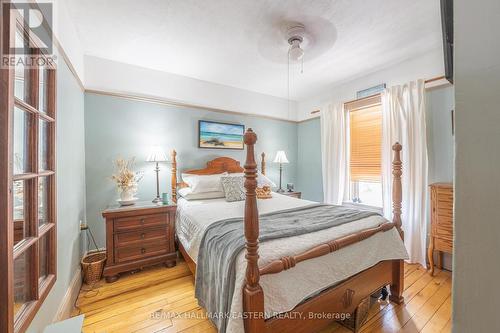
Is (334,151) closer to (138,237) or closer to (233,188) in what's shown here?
(233,188)

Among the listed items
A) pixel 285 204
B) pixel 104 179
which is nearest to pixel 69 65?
pixel 104 179

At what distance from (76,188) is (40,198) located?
876 mm

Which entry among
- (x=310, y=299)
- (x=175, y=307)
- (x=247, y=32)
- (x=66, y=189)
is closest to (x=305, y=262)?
(x=310, y=299)

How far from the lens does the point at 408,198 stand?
2627mm

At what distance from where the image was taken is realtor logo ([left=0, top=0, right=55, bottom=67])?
3.21 ft

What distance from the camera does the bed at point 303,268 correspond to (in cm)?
112

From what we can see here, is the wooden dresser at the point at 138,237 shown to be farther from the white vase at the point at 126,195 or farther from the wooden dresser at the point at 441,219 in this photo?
the wooden dresser at the point at 441,219

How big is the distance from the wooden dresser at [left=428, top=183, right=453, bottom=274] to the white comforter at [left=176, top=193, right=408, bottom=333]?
31.1 inches

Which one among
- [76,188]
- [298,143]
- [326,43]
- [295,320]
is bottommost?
[295,320]

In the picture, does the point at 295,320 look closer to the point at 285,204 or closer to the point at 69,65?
the point at 285,204

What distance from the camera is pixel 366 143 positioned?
3.18 metres

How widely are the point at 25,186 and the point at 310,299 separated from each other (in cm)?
182

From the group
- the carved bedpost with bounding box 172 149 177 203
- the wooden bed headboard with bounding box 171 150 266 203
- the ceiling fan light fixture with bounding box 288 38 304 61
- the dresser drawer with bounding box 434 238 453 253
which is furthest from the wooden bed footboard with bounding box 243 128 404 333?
the carved bedpost with bounding box 172 149 177 203

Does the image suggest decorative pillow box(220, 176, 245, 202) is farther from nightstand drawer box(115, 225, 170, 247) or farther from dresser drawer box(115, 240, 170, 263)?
dresser drawer box(115, 240, 170, 263)
